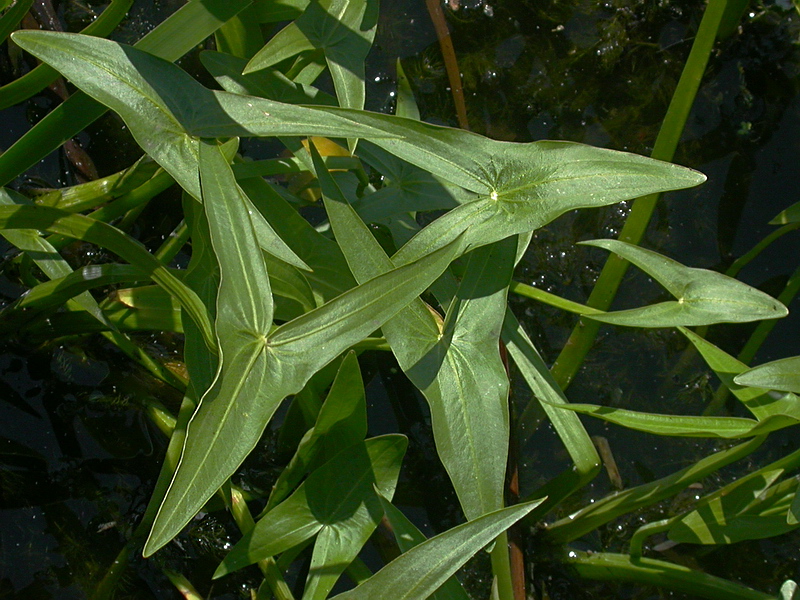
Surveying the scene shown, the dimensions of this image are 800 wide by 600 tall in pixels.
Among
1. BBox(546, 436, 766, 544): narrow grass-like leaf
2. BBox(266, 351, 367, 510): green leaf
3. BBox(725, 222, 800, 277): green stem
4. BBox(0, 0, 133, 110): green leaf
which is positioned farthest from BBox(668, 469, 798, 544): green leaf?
BBox(0, 0, 133, 110): green leaf

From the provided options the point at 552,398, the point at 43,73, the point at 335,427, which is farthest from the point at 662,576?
the point at 43,73

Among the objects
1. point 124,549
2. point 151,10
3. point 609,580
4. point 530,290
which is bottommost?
point 609,580

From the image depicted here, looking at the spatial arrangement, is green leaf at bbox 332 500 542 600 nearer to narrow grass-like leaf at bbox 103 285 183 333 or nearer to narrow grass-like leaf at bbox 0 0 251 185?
narrow grass-like leaf at bbox 103 285 183 333

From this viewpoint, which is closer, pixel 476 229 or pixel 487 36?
pixel 476 229

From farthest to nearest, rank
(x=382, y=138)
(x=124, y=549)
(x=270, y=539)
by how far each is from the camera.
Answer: (x=124, y=549) < (x=270, y=539) < (x=382, y=138)

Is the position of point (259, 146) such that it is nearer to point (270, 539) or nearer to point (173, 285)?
point (173, 285)

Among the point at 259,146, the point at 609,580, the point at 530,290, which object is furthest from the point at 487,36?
the point at 609,580
